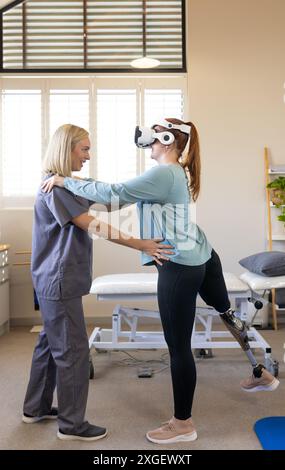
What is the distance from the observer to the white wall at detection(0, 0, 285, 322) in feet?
14.9

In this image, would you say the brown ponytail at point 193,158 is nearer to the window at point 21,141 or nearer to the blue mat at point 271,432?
the blue mat at point 271,432

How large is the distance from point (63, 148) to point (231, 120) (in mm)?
2824

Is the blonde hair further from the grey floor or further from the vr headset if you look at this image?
the grey floor

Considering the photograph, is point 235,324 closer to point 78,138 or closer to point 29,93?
point 78,138

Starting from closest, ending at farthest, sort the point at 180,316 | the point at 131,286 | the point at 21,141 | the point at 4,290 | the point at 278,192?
the point at 180,316, the point at 131,286, the point at 4,290, the point at 278,192, the point at 21,141

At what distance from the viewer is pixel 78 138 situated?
209cm

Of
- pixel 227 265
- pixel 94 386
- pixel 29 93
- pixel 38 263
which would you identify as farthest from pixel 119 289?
pixel 29 93

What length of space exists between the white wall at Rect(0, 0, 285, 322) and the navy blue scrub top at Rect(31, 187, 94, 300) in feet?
8.24

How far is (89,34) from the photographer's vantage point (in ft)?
15.3

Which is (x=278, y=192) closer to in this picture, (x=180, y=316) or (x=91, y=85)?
(x=91, y=85)

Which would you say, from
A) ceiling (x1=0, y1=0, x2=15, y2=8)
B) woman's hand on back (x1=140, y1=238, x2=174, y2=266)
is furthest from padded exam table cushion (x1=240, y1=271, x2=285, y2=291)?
ceiling (x1=0, y1=0, x2=15, y2=8)

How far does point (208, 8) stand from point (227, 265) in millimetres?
2377

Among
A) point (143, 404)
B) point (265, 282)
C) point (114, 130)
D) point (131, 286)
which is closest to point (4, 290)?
point (131, 286)

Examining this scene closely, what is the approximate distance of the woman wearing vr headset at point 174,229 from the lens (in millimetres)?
1964
